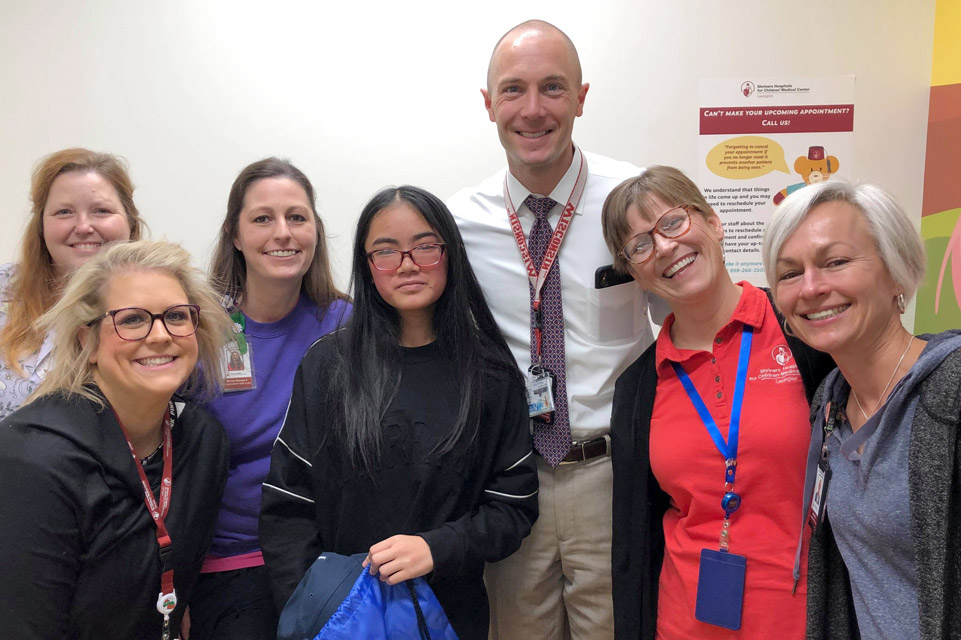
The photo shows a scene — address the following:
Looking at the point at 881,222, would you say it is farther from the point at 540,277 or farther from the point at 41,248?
the point at 41,248

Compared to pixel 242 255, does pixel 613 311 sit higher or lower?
lower

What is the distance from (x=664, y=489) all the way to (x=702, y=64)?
7.71ft

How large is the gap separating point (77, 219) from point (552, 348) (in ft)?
5.50

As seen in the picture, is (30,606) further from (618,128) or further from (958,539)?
(618,128)

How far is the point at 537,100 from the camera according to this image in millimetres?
2133

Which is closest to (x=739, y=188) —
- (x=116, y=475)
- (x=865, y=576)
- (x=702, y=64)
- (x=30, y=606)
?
(x=702, y=64)

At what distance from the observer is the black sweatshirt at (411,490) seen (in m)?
1.74

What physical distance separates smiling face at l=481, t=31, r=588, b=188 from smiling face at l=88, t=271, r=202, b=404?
119cm

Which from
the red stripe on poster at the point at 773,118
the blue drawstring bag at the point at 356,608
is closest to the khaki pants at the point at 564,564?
the blue drawstring bag at the point at 356,608

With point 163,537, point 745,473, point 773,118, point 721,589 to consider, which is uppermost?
point 773,118

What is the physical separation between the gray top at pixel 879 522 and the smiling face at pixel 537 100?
1.25m

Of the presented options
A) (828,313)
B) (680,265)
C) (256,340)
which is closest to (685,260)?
(680,265)

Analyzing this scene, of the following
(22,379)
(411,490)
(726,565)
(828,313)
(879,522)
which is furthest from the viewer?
(22,379)

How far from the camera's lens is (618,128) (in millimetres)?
3297
